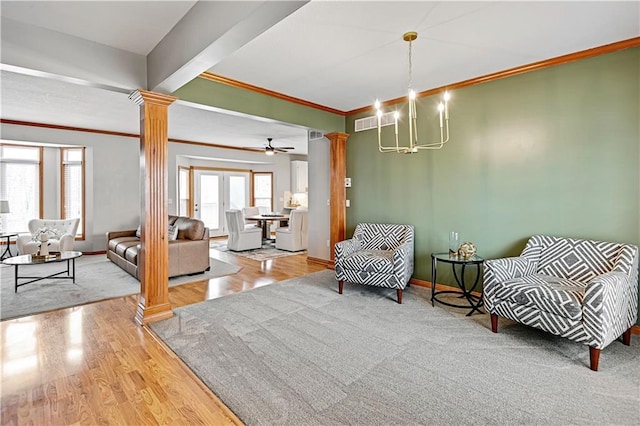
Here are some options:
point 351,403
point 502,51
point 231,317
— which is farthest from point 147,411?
point 502,51

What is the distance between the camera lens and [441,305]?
361 centimetres

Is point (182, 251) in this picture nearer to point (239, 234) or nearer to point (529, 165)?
point (239, 234)

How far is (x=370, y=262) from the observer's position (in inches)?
149

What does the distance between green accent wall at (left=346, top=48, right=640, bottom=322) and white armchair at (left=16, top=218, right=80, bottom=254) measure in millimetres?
5648

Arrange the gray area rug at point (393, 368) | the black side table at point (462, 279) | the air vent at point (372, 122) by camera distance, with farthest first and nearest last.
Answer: the air vent at point (372, 122), the black side table at point (462, 279), the gray area rug at point (393, 368)

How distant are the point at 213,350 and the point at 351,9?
2.84 meters

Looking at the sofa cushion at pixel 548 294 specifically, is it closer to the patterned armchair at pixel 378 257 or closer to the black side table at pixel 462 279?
the black side table at pixel 462 279

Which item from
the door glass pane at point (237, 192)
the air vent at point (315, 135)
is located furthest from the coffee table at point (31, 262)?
the door glass pane at point (237, 192)

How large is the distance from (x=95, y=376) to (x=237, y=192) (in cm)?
798

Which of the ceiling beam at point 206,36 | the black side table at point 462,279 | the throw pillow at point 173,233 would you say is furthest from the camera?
the throw pillow at point 173,233

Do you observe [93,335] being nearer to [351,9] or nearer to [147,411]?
[147,411]

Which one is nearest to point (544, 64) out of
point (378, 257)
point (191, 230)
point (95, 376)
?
point (378, 257)

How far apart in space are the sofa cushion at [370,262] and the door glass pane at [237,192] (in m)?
6.55

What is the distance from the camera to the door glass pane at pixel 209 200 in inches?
362
